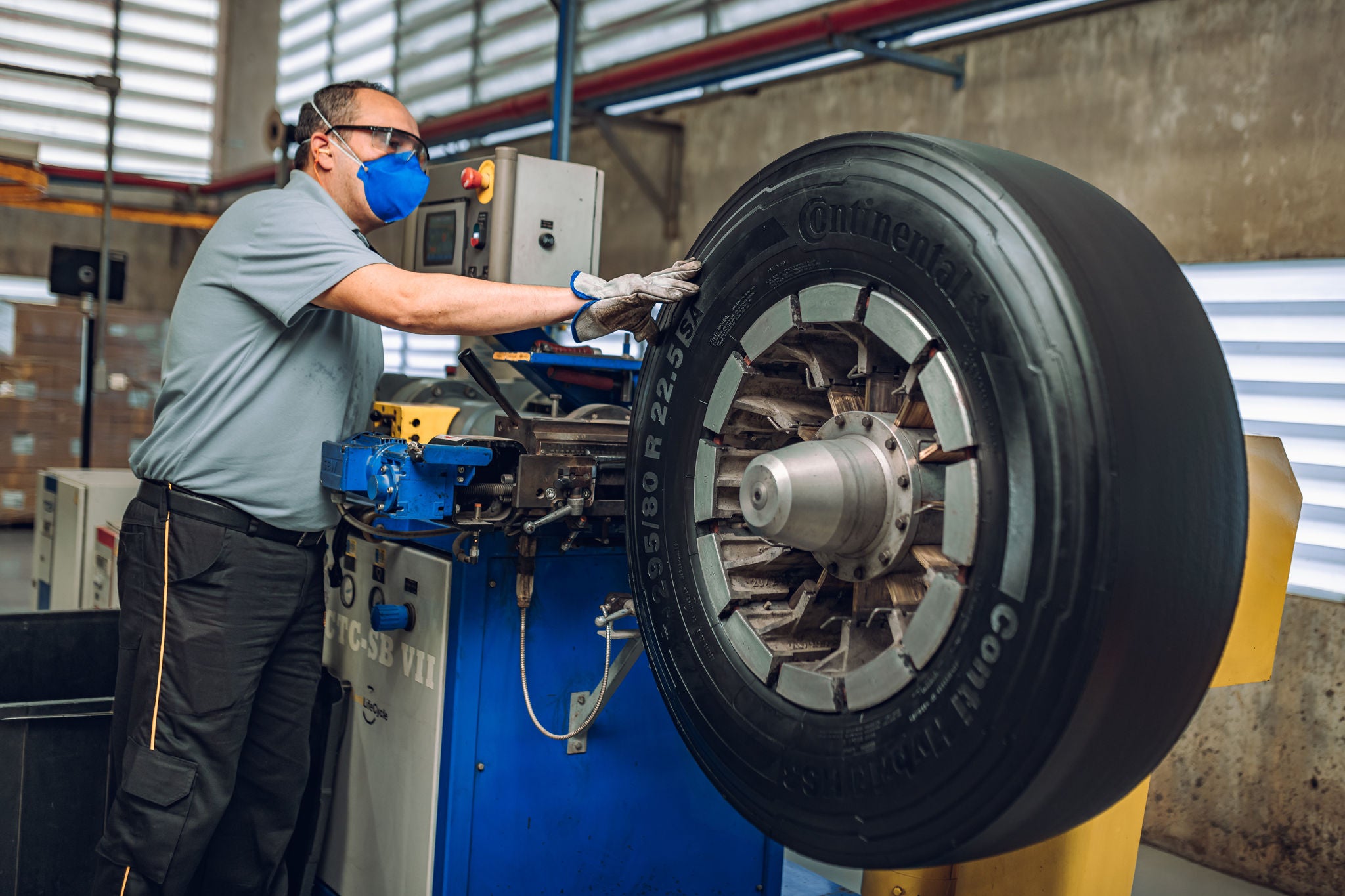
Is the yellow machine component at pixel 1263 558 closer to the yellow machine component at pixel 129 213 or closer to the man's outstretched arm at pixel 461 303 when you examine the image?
the man's outstretched arm at pixel 461 303

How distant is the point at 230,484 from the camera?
1753 millimetres

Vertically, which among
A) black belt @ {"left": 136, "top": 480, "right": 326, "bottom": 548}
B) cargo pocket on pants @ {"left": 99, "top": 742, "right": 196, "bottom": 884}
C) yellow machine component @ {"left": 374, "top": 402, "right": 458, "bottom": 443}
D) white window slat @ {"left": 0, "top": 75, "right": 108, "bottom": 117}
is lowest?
cargo pocket on pants @ {"left": 99, "top": 742, "right": 196, "bottom": 884}

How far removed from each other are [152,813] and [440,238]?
4.30 feet

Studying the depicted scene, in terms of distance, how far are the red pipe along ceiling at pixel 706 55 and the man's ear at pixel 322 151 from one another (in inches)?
85.7

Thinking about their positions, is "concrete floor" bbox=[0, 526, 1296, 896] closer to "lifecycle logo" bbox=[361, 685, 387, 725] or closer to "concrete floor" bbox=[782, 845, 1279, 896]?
"concrete floor" bbox=[782, 845, 1279, 896]

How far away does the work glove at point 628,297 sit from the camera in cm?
144

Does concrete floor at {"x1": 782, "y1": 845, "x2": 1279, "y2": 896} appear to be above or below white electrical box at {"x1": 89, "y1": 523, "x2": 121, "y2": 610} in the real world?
below

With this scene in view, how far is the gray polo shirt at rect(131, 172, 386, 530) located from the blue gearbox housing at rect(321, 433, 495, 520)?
0.40 feet

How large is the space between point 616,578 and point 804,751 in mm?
912

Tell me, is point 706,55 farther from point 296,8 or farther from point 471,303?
point 296,8

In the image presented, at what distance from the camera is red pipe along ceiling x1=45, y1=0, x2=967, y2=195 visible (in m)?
3.58

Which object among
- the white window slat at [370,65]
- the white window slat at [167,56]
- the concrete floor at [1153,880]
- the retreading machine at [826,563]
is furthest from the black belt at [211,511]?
the white window slat at [167,56]

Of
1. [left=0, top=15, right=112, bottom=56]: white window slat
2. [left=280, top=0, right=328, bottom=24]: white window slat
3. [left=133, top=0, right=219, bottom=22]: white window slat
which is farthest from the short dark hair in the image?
[left=133, top=0, right=219, bottom=22]: white window slat

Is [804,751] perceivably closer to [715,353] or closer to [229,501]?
[715,353]
